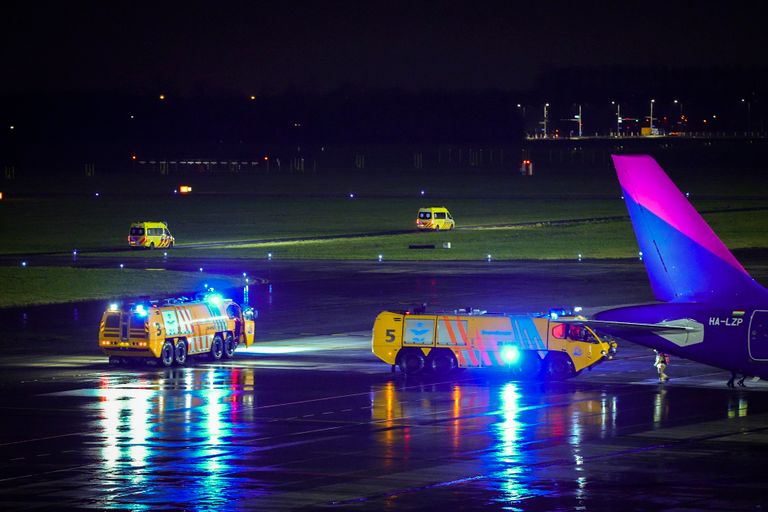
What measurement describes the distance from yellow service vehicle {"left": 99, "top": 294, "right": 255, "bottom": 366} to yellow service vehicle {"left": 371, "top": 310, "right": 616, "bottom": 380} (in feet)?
24.4

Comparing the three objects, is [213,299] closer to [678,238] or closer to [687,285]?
[687,285]

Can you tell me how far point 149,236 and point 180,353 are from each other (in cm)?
6108

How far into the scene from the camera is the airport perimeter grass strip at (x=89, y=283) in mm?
80875

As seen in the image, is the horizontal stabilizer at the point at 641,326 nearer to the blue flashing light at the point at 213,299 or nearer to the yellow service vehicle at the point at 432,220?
the blue flashing light at the point at 213,299

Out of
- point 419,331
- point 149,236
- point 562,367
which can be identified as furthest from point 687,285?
point 149,236

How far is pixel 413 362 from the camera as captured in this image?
54094mm

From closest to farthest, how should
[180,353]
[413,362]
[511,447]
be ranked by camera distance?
[511,447]
[413,362]
[180,353]

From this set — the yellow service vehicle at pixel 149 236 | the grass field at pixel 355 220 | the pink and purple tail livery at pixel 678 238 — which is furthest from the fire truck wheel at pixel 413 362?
the yellow service vehicle at pixel 149 236

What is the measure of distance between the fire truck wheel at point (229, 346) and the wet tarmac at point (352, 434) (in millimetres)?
377

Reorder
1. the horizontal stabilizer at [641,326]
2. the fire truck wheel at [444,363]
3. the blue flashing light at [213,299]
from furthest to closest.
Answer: the blue flashing light at [213,299]
the fire truck wheel at [444,363]
the horizontal stabilizer at [641,326]

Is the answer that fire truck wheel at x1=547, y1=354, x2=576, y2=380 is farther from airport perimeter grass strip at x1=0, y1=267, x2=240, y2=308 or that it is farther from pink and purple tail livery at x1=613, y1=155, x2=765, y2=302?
airport perimeter grass strip at x1=0, y1=267, x2=240, y2=308

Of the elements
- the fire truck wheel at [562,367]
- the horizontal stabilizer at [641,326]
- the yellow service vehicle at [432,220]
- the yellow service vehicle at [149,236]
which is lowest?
the fire truck wheel at [562,367]

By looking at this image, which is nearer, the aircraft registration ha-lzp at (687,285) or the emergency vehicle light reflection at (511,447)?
the emergency vehicle light reflection at (511,447)

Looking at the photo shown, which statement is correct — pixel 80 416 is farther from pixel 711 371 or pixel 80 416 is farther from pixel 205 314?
pixel 711 371
